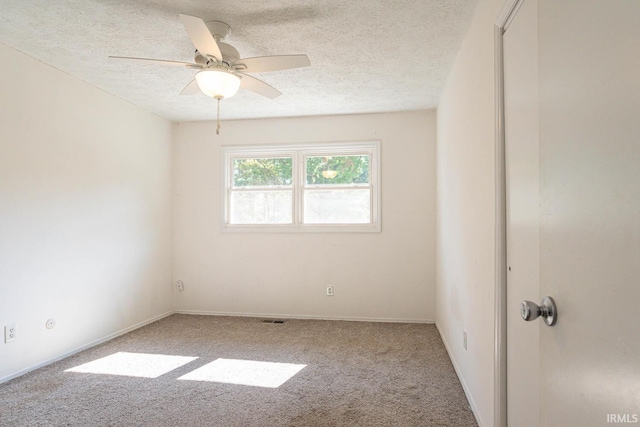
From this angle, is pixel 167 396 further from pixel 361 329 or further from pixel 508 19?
pixel 508 19

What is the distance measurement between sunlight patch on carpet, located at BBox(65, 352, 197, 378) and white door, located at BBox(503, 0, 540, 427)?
2.55m

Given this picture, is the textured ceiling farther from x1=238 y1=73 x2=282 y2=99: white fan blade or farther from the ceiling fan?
x1=238 y1=73 x2=282 y2=99: white fan blade

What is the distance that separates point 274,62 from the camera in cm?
222

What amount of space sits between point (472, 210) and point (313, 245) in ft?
7.92

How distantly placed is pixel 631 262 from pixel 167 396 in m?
2.67

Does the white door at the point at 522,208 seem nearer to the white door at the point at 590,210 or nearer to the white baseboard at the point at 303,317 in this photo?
the white door at the point at 590,210

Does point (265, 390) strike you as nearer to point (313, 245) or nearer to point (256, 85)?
point (313, 245)

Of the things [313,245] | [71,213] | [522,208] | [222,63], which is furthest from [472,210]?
[71,213]

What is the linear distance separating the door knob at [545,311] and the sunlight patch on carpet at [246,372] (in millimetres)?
2014

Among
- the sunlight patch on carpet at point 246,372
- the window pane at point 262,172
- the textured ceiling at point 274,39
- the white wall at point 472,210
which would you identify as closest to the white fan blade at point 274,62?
the textured ceiling at point 274,39

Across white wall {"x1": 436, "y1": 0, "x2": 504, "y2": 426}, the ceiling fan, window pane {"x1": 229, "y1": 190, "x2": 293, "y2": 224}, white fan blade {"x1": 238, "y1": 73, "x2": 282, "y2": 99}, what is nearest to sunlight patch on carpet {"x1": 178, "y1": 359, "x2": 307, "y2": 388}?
white wall {"x1": 436, "y1": 0, "x2": 504, "y2": 426}

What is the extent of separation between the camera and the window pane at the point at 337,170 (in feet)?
14.1

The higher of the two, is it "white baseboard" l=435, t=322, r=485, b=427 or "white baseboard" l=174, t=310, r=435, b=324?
"white baseboard" l=435, t=322, r=485, b=427

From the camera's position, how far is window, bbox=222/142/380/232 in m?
4.27
